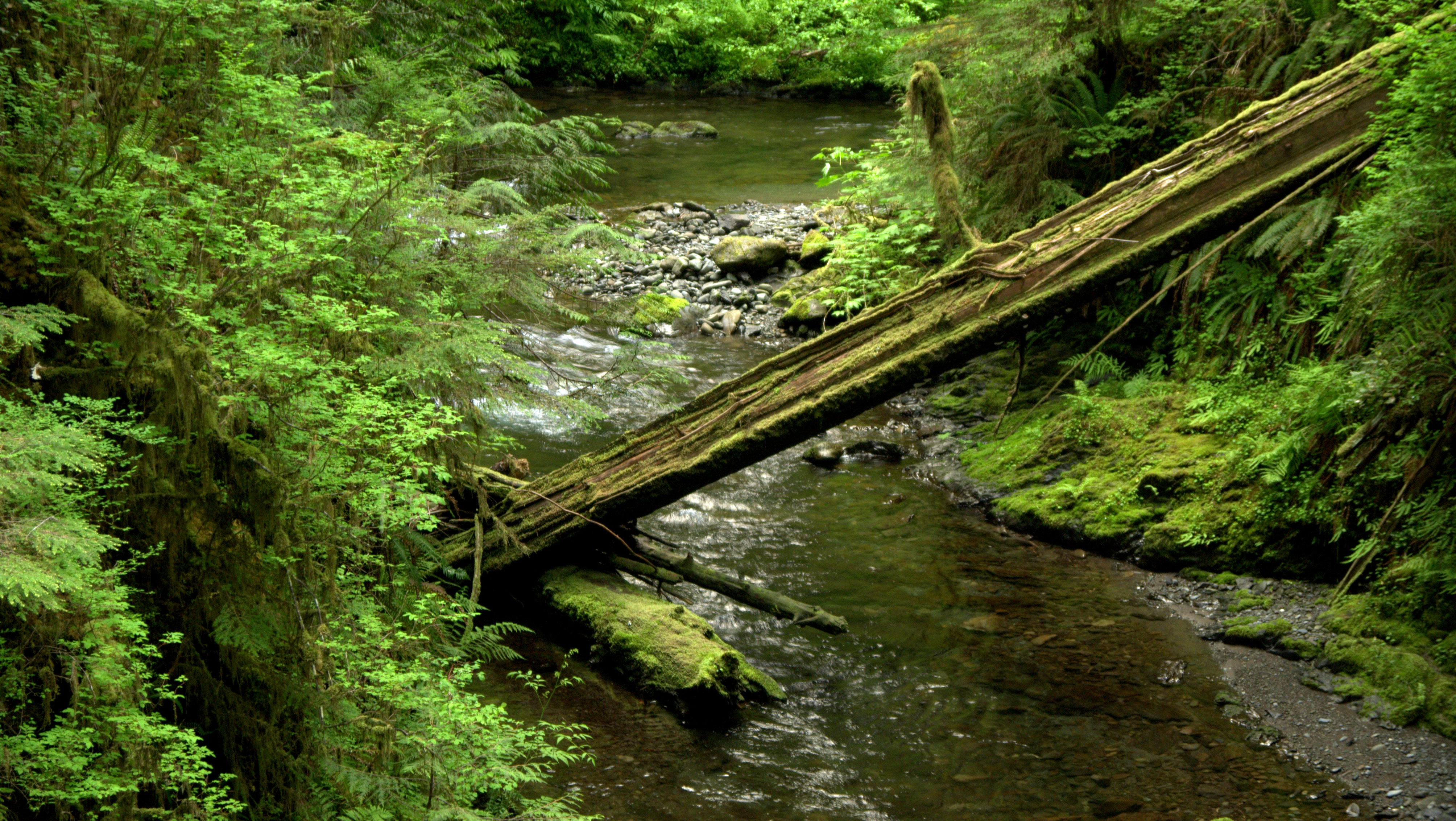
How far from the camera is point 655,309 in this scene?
9.91m

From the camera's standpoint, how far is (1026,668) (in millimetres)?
6523

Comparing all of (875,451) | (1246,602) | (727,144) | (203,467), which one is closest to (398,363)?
(203,467)

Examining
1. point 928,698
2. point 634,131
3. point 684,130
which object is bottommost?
point 928,698

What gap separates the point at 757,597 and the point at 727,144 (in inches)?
763

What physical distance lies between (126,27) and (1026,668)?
608 centimetres

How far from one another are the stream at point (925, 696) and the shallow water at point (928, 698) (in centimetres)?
1

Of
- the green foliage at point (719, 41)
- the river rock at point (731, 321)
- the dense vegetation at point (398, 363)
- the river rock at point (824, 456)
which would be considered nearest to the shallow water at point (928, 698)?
the dense vegetation at point (398, 363)

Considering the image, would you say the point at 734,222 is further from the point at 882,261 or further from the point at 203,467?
the point at 203,467

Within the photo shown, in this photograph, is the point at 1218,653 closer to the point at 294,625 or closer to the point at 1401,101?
the point at 1401,101

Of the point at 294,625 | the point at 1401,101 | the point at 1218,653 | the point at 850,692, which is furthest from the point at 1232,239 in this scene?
the point at 294,625

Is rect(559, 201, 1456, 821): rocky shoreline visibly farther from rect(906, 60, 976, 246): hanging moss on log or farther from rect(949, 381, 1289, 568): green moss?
rect(906, 60, 976, 246): hanging moss on log

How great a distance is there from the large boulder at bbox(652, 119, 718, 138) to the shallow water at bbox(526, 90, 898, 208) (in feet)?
0.88

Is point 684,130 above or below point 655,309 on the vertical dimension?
above

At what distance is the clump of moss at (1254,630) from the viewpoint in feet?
21.2
